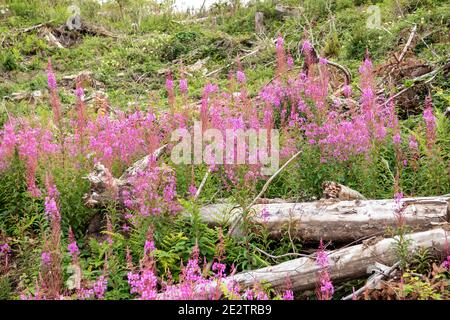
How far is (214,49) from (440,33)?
7155 mm

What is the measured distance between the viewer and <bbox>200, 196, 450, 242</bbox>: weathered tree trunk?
13.9 ft

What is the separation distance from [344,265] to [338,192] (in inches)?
40.8

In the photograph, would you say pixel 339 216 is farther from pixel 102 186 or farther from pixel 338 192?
pixel 102 186

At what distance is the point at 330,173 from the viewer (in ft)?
16.4

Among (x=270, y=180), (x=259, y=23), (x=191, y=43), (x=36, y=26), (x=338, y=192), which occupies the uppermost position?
(x=36, y=26)

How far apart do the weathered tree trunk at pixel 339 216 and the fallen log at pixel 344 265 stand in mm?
386

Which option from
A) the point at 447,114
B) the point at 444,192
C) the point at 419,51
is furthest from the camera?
the point at 419,51

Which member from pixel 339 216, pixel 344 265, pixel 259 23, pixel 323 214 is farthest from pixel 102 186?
pixel 259 23

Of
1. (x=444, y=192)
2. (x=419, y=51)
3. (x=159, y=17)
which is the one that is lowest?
(x=444, y=192)

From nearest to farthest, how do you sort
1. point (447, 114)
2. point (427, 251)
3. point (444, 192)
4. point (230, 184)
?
1. point (427, 251)
2. point (444, 192)
3. point (230, 184)
4. point (447, 114)

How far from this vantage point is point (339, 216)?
4410 mm

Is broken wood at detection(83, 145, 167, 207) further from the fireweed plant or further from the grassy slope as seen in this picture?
the grassy slope
